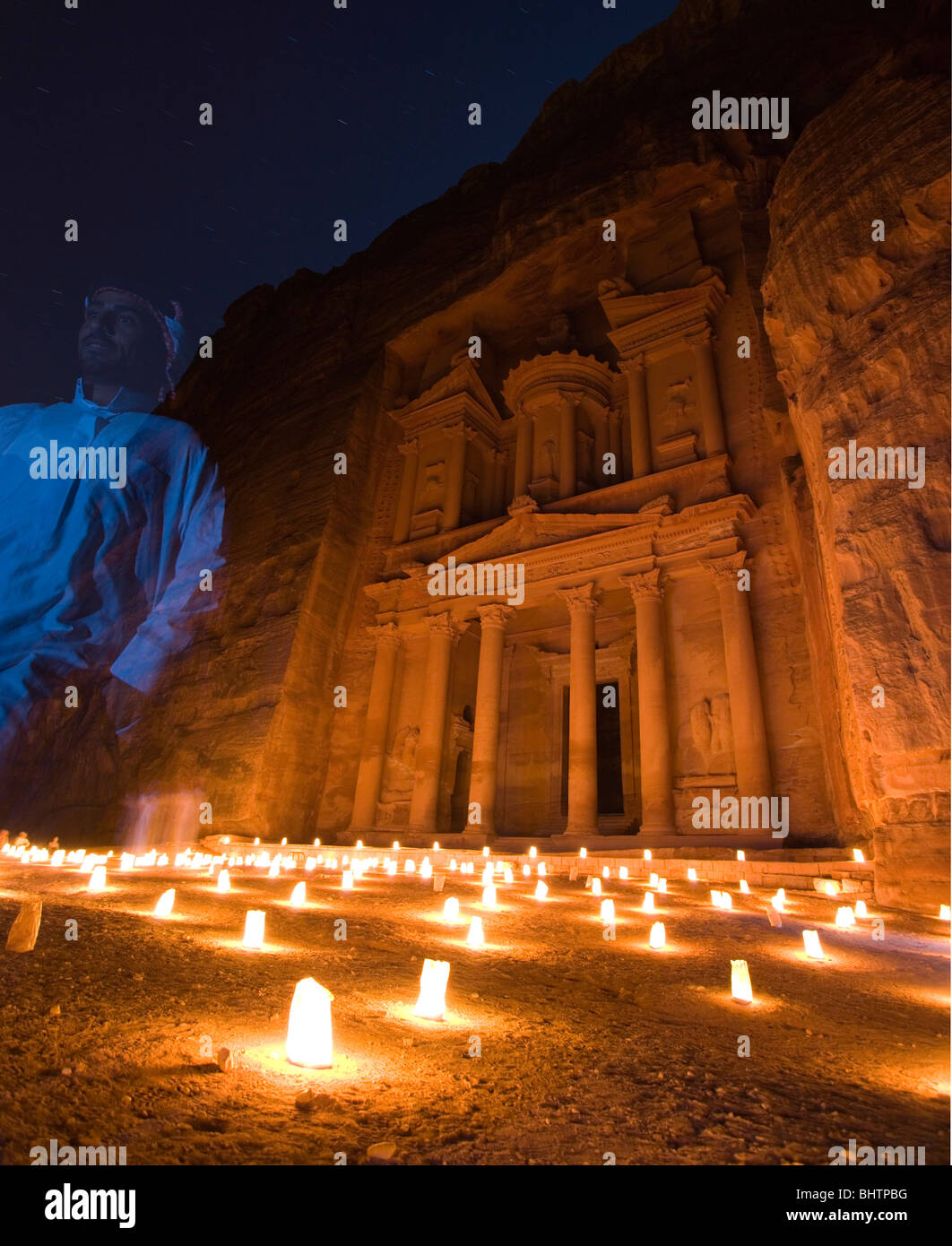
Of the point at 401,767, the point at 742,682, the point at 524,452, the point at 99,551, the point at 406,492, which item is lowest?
the point at 401,767

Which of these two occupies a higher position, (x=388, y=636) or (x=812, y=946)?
(x=388, y=636)

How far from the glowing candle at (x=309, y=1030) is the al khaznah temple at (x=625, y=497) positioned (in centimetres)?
717

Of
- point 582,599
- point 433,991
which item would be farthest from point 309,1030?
point 582,599

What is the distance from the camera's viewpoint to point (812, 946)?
5.37 meters

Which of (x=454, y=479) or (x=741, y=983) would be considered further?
(x=454, y=479)

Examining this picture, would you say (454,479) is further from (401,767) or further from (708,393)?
(401,767)

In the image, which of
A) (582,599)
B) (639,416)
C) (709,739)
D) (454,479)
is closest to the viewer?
(709,739)

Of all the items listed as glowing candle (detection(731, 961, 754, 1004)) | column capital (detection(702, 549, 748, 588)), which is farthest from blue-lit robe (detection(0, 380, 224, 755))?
glowing candle (detection(731, 961, 754, 1004))

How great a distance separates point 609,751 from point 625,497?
833 cm

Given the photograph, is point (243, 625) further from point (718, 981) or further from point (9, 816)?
point (718, 981)

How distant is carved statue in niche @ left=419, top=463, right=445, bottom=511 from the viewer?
83.4 ft

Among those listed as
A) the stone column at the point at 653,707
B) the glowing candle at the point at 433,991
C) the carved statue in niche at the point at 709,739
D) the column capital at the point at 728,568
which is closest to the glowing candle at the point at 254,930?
the glowing candle at the point at 433,991

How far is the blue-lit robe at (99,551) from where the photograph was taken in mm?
25625

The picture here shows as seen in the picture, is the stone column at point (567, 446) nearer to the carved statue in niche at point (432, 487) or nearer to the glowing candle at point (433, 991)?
the carved statue in niche at point (432, 487)
